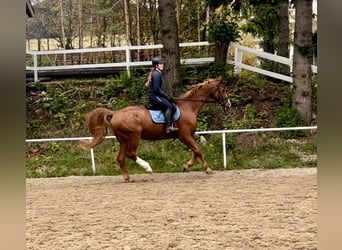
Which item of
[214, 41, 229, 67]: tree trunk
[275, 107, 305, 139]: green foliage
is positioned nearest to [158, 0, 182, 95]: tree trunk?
[214, 41, 229, 67]: tree trunk

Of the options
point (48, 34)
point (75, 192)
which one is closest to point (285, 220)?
point (75, 192)

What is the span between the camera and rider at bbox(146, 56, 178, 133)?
715cm

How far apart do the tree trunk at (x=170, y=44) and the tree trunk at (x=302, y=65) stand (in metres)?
2.37

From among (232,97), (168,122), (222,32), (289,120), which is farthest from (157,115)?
(222,32)

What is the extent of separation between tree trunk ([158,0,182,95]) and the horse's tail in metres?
3.43

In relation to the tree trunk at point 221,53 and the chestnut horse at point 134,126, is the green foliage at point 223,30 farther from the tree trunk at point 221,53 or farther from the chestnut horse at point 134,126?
the chestnut horse at point 134,126

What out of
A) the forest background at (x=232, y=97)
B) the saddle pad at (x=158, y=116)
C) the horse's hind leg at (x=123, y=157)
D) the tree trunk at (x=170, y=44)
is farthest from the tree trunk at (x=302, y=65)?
the horse's hind leg at (x=123, y=157)

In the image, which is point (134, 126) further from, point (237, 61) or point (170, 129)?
point (237, 61)

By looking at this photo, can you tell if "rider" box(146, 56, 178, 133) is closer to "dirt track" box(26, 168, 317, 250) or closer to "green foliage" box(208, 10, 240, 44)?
"dirt track" box(26, 168, 317, 250)

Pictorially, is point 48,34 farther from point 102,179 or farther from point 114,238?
point 114,238

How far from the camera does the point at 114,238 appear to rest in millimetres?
4109

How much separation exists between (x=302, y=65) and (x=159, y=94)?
3.72 meters

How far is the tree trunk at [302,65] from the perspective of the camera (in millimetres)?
9711

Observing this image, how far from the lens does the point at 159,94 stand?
7297mm
